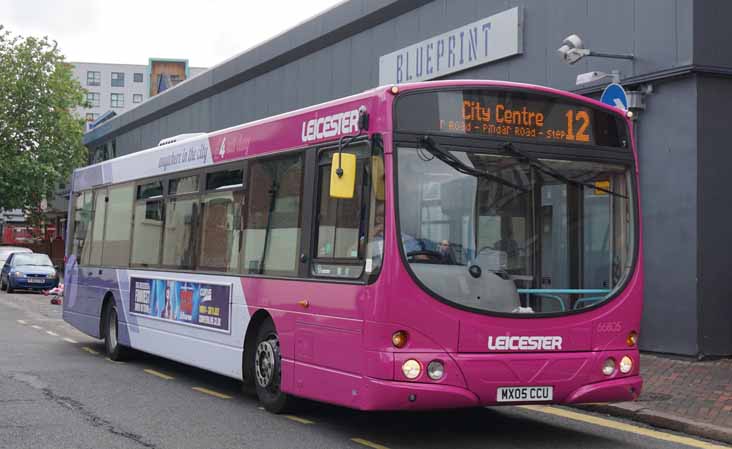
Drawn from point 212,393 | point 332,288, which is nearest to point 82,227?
point 212,393

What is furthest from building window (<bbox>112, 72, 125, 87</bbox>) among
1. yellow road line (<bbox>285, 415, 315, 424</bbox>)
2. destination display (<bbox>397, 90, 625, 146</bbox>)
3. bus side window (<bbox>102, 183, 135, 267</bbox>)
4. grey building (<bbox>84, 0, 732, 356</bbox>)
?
destination display (<bbox>397, 90, 625, 146</bbox>)

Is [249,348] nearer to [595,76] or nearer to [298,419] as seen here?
[298,419]

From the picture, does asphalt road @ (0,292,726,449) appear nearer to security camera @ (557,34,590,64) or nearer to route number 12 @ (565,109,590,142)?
route number 12 @ (565,109,590,142)

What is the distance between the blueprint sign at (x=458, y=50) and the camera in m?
16.6

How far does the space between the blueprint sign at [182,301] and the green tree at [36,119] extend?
45.4 metres

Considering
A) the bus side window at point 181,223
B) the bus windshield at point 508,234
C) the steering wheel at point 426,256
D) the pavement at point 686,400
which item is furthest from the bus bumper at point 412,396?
the bus side window at point 181,223

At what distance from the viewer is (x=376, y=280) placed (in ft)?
24.7

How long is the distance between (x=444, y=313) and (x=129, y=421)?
10.1ft

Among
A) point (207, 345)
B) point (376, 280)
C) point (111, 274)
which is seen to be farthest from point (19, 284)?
point (376, 280)

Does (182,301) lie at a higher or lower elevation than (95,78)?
lower

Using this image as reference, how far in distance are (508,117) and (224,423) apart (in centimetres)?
351

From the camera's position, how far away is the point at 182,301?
11.5m

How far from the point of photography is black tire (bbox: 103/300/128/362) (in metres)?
13.9

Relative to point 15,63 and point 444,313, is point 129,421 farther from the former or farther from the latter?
point 15,63
